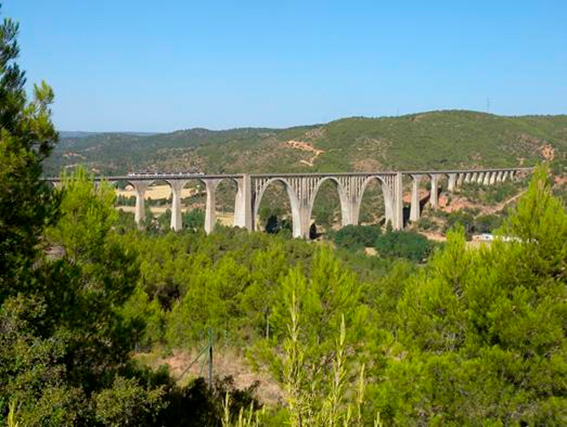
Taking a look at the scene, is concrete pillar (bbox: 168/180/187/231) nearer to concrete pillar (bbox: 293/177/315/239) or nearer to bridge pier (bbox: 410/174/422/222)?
concrete pillar (bbox: 293/177/315/239)

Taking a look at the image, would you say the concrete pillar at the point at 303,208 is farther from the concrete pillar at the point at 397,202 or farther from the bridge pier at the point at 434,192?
the bridge pier at the point at 434,192

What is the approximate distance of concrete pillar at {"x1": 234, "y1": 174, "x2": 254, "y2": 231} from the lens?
4984cm

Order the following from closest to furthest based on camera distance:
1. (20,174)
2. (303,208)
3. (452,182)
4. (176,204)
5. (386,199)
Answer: (20,174) < (176,204) < (303,208) < (386,199) < (452,182)

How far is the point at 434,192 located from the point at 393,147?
25.4 m

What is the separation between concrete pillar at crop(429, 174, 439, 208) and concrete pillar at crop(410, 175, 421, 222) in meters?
2.90

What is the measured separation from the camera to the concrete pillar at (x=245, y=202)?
49.8 m

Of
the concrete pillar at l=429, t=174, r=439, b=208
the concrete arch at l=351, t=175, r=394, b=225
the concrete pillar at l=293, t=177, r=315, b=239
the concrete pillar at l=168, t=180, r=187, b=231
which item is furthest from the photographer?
the concrete pillar at l=429, t=174, r=439, b=208

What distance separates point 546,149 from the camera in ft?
313

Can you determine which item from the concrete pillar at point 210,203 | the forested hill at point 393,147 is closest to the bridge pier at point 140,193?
the concrete pillar at point 210,203

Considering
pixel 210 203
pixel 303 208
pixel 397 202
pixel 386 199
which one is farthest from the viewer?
pixel 386 199

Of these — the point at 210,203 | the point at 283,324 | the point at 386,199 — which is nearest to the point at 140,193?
the point at 210,203

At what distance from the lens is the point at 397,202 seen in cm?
6400

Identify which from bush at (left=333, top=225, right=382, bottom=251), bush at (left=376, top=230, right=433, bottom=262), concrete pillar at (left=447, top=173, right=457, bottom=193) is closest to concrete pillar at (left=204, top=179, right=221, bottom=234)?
bush at (left=333, top=225, right=382, bottom=251)

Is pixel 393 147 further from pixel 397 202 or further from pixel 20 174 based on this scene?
pixel 20 174
